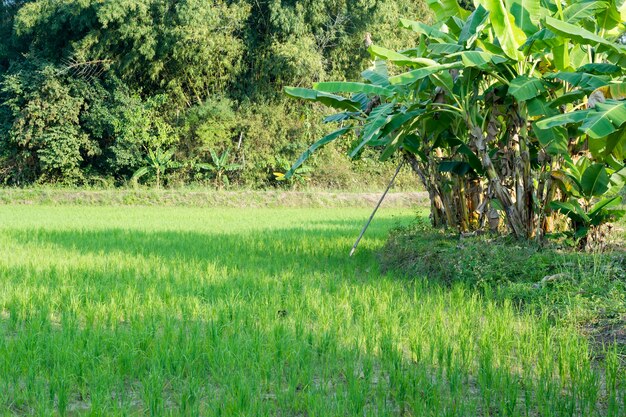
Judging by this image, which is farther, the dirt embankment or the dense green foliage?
Answer: the dense green foliage

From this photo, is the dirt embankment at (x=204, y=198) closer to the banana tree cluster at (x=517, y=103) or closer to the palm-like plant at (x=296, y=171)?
the palm-like plant at (x=296, y=171)

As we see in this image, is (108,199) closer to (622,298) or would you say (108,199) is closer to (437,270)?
(437,270)

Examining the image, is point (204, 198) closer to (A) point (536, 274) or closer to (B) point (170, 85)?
(B) point (170, 85)

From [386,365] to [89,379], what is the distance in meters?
1.40

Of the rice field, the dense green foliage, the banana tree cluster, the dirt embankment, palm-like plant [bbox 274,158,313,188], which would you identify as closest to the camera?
the rice field

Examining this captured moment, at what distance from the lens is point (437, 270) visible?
6.21 m

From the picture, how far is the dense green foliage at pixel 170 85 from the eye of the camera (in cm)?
1912

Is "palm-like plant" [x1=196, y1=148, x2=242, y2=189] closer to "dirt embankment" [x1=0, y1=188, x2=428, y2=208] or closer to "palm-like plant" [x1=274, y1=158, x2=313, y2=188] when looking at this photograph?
"palm-like plant" [x1=274, y1=158, x2=313, y2=188]

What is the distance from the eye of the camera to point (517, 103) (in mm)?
6113

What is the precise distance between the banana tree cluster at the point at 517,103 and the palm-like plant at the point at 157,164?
521 inches

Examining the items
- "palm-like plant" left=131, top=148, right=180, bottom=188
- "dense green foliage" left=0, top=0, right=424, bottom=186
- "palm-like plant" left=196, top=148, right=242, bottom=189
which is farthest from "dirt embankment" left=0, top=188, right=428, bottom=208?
"dense green foliage" left=0, top=0, right=424, bottom=186

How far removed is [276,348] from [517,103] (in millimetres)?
3534

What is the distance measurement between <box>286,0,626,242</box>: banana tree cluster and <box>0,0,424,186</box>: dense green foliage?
12.3 meters

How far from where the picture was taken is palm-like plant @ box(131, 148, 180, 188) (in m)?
19.6
